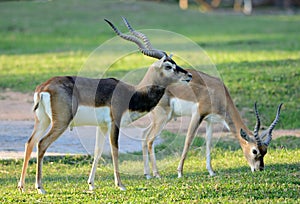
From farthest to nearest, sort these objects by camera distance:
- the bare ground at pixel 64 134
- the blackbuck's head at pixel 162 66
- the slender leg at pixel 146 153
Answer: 1. the bare ground at pixel 64 134
2. the slender leg at pixel 146 153
3. the blackbuck's head at pixel 162 66

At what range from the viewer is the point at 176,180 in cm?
831

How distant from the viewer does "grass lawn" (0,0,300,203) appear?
752cm

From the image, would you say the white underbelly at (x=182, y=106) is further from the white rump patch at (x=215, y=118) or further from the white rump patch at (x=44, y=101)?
the white rump patch at (x=44, y=101)

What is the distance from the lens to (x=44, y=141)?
7.98m

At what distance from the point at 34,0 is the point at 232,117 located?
2645 centimetres

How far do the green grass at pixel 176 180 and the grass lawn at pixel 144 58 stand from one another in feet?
0.04

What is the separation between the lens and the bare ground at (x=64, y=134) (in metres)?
10.8

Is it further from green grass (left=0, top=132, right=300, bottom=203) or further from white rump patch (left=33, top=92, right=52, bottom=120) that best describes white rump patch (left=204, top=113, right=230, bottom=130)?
white rump patch (left=33, top=92, right=52, bottom=120)

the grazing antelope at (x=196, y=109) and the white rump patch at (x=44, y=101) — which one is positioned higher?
the white rump patch at (x=44, y=101)

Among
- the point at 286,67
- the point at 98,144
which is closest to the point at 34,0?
the point at 286,67

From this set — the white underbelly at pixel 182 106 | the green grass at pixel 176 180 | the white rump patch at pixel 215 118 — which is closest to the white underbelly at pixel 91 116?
the green grass at pixel 176 180

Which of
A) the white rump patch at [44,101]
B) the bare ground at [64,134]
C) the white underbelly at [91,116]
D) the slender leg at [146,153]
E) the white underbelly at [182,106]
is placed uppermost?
the white rump patch at [44,101]

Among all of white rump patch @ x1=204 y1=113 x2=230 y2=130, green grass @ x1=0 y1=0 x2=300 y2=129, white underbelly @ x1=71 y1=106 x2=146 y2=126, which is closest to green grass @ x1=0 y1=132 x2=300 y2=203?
white rump patch @ x1=204 y1=113 x2=230 y2=130

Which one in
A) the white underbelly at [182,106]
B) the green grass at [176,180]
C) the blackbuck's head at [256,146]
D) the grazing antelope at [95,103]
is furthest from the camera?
the white underbelly at [182,106]
